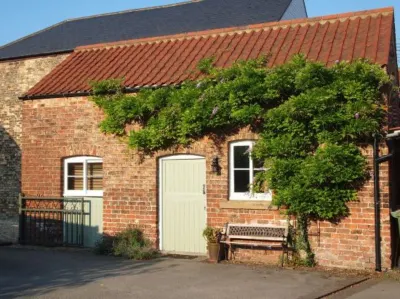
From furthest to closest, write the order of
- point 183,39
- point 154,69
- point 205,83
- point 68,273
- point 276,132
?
point 183,39 → point 154,69 → point 205,83 → point 276,132 → point 68,273

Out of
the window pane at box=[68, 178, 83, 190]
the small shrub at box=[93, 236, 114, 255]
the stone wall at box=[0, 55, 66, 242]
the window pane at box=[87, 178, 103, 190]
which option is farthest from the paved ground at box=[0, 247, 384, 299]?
the stone wall at box=[0, 55, 66, 242]

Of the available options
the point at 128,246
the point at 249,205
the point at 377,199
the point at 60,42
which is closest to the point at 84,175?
the point at 128,246

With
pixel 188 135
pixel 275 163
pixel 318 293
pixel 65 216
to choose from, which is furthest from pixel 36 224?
pixel 318 293

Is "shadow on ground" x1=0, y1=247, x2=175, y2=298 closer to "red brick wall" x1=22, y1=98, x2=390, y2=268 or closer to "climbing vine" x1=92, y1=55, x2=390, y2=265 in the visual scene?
"red brick wall" x1=22, y1=98, x2=390, y2=268

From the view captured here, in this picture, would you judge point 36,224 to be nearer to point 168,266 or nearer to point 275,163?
point 168,266

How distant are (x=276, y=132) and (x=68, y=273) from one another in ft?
15.5

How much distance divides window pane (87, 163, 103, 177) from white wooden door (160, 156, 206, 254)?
1.84 meters

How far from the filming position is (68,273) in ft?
30.9

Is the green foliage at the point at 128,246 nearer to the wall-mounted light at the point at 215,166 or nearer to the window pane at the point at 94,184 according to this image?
the window pane at the point at 94,184

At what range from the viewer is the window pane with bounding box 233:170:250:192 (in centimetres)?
1077

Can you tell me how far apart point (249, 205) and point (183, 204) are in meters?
1.64

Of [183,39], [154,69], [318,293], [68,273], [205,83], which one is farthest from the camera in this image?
[183,39]

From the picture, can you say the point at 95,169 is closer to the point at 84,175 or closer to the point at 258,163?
the point at 84,175

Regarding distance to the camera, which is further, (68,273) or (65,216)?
(65,216)
